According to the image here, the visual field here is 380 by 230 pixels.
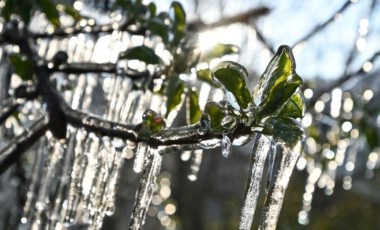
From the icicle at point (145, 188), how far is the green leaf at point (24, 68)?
0.49 m

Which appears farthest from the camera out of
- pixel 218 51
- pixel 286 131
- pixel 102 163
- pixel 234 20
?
pixel 234 20

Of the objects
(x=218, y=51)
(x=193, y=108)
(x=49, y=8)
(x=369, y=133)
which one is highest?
(x=369, y=133)

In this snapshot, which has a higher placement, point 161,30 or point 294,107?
point 161,30

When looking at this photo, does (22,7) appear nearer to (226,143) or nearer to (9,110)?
(9,110)

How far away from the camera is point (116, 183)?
1.31 meters

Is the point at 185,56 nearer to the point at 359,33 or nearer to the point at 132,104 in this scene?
the point at 132,104

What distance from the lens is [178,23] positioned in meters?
1.41

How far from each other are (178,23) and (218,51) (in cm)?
10

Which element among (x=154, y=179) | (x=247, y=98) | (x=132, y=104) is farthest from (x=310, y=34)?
(x=247, y=98)

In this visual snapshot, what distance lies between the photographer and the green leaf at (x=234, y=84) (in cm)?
87

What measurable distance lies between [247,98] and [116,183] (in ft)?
1.63

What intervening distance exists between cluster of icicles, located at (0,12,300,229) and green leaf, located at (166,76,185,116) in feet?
0.37

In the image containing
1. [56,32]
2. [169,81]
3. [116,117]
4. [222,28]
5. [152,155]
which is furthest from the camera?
[222,28]

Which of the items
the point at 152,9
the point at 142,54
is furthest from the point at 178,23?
the point at 152,9
